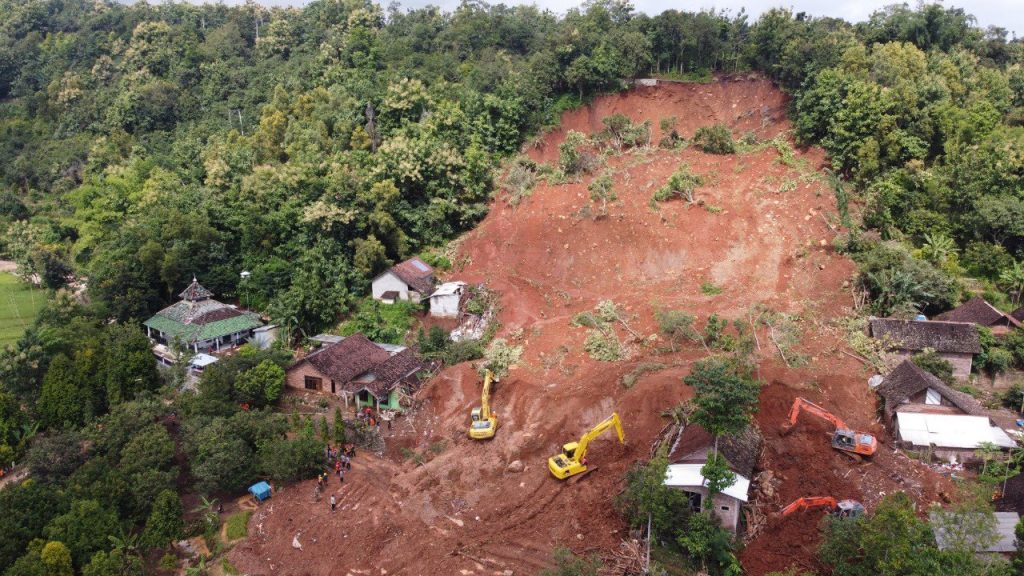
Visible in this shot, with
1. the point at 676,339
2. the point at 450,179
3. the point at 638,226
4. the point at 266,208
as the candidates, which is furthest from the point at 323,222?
the point at 676,339

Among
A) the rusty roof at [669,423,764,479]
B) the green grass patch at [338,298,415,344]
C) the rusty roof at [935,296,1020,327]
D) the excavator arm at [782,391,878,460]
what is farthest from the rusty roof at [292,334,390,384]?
the rusty roof at [935,296,1020,327]

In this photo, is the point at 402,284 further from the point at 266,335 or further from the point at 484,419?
the point at 484,419

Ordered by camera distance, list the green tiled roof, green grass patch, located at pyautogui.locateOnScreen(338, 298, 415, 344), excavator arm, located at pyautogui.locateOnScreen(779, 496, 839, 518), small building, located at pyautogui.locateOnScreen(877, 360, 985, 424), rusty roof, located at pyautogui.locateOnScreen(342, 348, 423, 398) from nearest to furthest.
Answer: excavator arm, located at pyautogui.locateOnScreen(779, 496, 839, 518)
small building, located at pyautogui.locateOnScreen(877, 360, 985, 424)
rusty roof, located at pyautogui.locateOnScreen(342, 348, 423, 398)
the green tiled roof
green grass patch, located at pyautogui.locateOnScreen(338, 298, 415, 344)

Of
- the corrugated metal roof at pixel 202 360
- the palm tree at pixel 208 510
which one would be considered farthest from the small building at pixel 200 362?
the palm tree at pixel 208 510

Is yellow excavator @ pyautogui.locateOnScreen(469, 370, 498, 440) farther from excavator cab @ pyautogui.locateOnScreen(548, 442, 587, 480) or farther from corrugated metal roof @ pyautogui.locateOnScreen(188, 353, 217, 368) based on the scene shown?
corrugated metal roof @ pyautogui.locateOnScreen(188, 353, 217, 368)

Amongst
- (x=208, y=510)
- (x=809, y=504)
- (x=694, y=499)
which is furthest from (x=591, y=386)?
(x=208, y=510)
